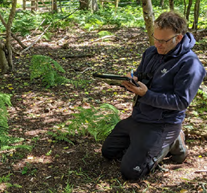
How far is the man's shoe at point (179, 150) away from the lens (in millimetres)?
3184

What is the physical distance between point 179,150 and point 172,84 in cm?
85

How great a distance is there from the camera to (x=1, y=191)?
2715mm

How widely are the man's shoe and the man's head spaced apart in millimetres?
1129

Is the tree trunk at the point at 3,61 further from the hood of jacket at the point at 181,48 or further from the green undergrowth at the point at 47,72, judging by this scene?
the hood of jacket at the point at 181,48

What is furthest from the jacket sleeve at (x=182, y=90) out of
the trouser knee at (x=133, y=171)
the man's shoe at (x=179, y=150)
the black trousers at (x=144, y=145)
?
the trouser knee at (x=133, y=171)

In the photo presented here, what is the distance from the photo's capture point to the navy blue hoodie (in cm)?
271

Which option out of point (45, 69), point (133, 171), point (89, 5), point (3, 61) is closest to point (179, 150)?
point (133, 171)

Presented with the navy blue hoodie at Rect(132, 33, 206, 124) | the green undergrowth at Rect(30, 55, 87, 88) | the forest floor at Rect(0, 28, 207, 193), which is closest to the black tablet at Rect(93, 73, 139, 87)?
the navy blue hoodie at Rect(132, 33, 206, 124)

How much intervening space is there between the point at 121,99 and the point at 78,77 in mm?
1448

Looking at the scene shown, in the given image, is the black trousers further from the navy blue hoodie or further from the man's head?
the man's head

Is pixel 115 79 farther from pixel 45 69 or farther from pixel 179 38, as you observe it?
pixel 45 69

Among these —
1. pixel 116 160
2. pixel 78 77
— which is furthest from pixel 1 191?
pixel 78 77

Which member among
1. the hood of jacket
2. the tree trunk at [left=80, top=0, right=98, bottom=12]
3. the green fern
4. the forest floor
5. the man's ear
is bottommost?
the forest floor

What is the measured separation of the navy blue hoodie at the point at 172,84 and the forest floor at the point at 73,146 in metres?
0.68
